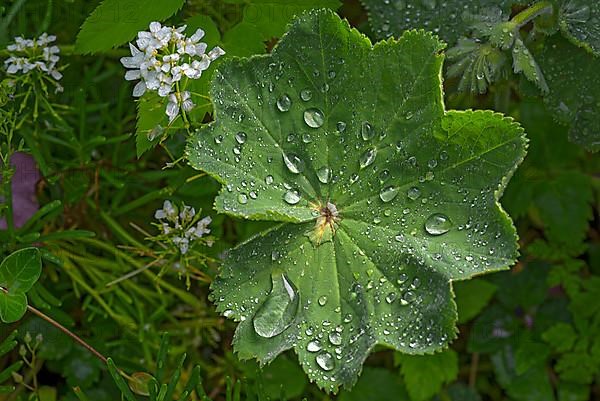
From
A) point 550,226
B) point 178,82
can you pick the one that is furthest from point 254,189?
point 550,226

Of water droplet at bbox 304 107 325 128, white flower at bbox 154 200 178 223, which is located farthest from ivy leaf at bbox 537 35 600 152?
white flower at bbox 154 200 178 223

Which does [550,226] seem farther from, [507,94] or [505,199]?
[507,94]

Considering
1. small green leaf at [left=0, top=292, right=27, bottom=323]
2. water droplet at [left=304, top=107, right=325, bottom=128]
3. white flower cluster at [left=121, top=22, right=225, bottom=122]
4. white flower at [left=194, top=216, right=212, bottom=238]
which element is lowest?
white flower at [left=194, top=216, right=212, bottom=238]

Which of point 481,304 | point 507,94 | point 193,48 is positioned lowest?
point 481,304

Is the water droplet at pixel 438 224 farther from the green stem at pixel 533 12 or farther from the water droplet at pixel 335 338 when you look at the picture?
the green stem at pixel 533 12

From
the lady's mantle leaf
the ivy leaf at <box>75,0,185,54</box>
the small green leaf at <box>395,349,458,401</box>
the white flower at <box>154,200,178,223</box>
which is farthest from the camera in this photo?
the small green leaf at <box>395,349,458,401</box>

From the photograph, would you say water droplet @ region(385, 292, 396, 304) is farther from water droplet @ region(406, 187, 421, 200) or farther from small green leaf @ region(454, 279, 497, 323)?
small green leaf @ region(454, 279, 497, 323)

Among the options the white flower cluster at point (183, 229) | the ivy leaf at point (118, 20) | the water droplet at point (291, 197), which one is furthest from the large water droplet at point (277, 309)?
the ivy leaf at point (118, 20)
